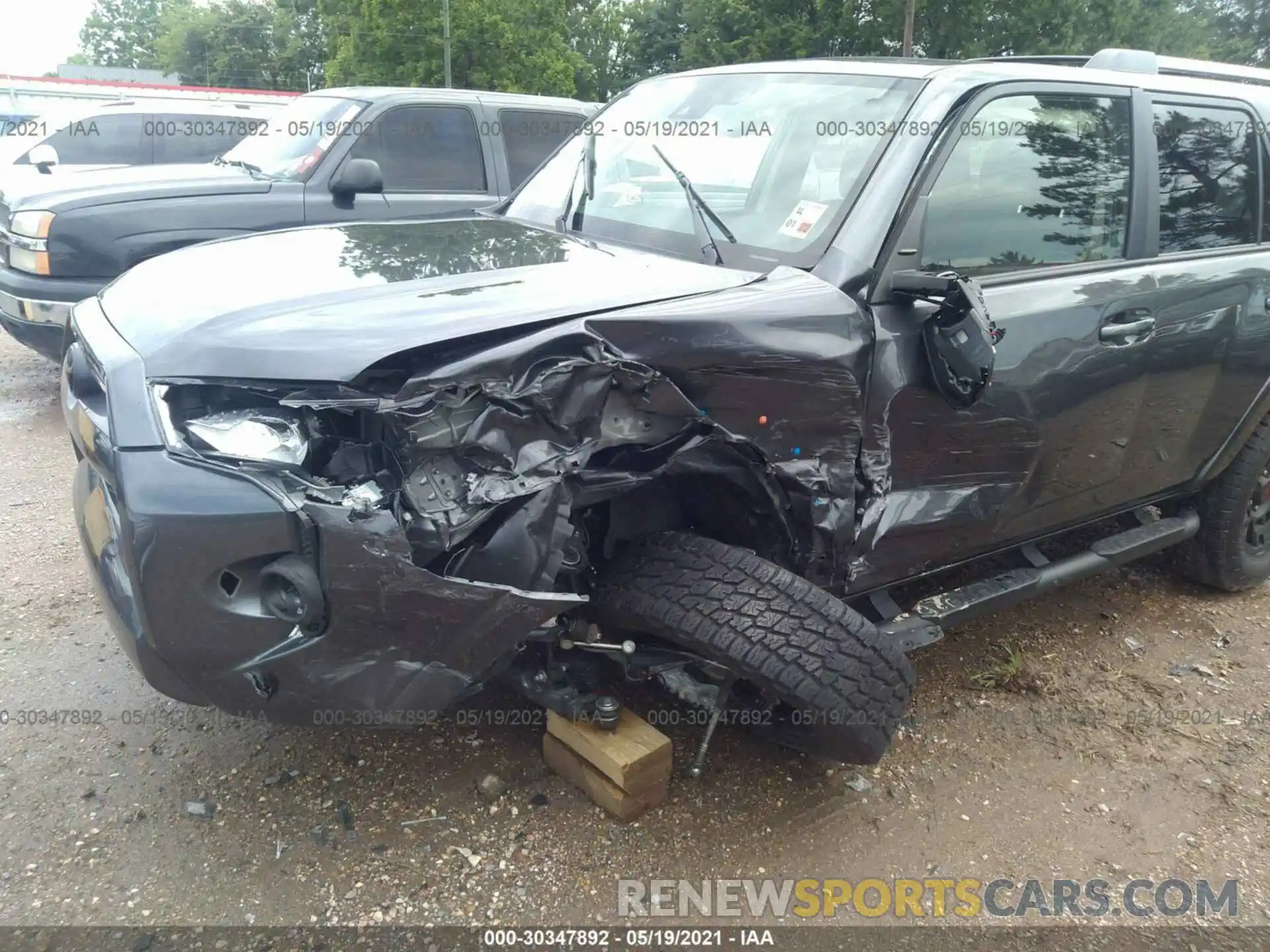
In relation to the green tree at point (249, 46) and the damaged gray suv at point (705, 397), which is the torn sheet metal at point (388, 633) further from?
the green tree at point (249, 46)

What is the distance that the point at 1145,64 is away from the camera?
10.5ft

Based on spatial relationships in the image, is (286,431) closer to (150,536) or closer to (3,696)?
(150,536)

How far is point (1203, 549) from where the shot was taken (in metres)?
3.80

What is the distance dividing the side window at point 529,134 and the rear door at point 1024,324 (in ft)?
13.6

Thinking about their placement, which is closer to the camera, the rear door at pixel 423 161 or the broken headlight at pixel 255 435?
the broken headlight at pixel 255 435

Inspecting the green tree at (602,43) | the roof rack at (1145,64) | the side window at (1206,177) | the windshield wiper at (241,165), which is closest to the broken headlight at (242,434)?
the roof rack at (1145,64)

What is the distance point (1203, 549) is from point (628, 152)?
282 cm

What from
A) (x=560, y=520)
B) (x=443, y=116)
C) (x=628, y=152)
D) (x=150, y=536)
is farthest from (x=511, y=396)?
(x=443, y=116)

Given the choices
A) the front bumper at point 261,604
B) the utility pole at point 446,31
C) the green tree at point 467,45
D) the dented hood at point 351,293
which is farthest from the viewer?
the green tree at point 467,45

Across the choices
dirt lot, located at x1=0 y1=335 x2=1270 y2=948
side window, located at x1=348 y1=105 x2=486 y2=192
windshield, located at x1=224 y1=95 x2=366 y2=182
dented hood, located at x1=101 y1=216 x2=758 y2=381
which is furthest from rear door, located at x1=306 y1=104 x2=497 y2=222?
dirt lot, located at x1=0 y1=335 x2=1270 y2=948

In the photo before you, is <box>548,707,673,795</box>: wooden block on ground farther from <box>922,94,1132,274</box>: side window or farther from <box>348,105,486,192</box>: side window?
<box>348,105,486,192</box>: side window

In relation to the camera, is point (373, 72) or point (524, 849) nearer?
point (524, 849)

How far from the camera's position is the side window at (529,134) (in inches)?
254

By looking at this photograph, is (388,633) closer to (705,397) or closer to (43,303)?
(705,397)
